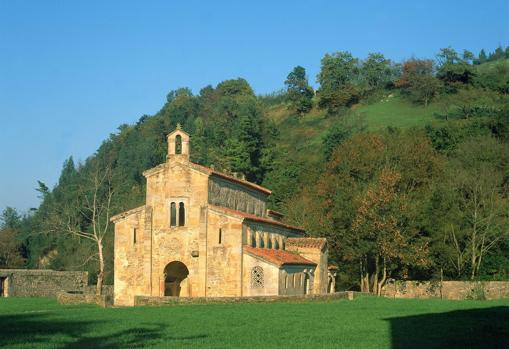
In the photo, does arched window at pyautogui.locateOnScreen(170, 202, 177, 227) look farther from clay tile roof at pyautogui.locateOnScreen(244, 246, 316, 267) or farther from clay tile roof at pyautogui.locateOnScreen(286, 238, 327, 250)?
clay tile roof at pyautogui.locateOnScreen(286, 238, 327, 250)

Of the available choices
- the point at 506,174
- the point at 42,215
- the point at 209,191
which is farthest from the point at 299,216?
the point at 42,215

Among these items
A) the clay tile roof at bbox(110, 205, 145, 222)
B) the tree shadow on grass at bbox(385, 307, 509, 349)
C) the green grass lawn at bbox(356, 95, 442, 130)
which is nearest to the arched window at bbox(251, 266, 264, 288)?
the clay tile roof at bbox(110, 205, 145, 222)

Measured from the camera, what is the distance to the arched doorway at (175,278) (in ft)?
207

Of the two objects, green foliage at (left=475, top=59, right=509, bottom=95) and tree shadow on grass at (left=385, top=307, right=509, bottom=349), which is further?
green foliage at (left=475, top=59, right=509, bottom=95)

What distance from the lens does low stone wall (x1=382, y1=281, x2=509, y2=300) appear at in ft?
226

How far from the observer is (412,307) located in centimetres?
5250

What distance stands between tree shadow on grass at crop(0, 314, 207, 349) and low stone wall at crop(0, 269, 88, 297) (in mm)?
42142

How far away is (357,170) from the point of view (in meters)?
84.2

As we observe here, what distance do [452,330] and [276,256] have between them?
2796 centimetres

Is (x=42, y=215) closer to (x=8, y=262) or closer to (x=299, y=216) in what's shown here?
(x=8, y=262)

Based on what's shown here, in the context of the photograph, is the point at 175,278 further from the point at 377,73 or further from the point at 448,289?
the point at 377,73

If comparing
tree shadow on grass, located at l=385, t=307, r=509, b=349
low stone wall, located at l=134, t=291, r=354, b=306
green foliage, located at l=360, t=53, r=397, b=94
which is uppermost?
green foliage, located at l=360, t=53, r=397, b=94

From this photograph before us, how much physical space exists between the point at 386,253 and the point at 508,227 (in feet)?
37.4

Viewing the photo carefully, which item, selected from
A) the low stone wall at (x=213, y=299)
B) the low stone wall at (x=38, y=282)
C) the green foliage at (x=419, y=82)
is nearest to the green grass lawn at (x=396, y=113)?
the green foliage at (x=419, y=82)
